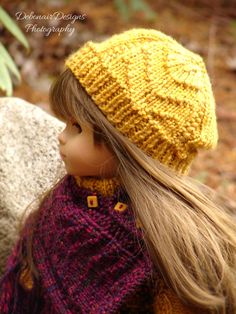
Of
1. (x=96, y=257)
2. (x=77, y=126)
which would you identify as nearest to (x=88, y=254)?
(x=96, y=257)

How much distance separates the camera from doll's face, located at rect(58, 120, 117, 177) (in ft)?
5.41

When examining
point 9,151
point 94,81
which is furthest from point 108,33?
point 94,81

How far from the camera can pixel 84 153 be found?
165 centimetres

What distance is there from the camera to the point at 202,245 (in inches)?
64.4

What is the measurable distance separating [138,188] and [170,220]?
146 mm

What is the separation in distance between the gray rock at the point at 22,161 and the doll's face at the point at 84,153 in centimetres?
47

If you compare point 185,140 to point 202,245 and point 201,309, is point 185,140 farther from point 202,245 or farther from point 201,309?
point 201,309


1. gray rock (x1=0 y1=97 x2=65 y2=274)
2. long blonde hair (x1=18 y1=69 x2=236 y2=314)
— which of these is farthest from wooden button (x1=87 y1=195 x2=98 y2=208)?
gray rock (x1=0 y1=97 x2=65 y2=274)

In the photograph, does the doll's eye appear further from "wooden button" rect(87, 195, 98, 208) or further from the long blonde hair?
"wooden button" rect(87, 195, 98, 208)

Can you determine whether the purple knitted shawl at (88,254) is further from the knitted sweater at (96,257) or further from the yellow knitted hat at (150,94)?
the yellow knitted hat at (150,94)

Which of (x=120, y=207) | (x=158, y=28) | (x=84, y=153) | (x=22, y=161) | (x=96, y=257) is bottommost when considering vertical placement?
(x=96, y=257)

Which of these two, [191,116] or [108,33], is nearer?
[191,116]

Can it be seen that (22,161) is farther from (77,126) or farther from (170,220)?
(170,220)

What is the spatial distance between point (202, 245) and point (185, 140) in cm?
35
